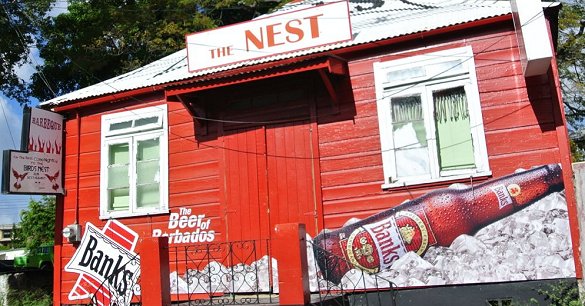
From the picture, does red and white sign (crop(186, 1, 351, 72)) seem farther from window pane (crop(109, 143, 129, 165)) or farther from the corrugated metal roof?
window pane (crop(109, 143, 129, 165))

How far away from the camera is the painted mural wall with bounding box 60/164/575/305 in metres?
6.42

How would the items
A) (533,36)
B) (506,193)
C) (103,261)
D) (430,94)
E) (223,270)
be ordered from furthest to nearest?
(103,261), (223,270), (430,94), (506,193), (533,36)

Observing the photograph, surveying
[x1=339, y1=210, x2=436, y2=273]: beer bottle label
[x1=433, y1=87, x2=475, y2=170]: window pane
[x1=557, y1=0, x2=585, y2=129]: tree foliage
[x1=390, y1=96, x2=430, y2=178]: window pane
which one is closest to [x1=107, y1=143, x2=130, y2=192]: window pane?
[x1=339, y1=210, x2=436, y2=273]: beer bottle label

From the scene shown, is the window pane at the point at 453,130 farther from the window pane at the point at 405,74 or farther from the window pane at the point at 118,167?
the window pane at the point at 118,167

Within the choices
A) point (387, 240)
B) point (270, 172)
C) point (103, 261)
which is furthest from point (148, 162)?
point (387, 240)

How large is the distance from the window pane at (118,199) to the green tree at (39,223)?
65.7 ft

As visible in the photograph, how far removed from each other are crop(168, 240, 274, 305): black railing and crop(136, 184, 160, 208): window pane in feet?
3.01

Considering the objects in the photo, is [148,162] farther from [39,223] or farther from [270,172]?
[39,223]

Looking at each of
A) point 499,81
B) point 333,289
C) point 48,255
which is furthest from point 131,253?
point 48,255

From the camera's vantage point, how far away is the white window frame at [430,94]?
6.88 metres

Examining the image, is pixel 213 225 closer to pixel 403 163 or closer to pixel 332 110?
pixel 332 110

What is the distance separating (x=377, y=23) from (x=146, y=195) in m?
4.81

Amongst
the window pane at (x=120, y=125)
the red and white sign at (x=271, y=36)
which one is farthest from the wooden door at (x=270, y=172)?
the window pane at (x=120, y=125)

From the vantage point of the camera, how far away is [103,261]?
8898 mm
